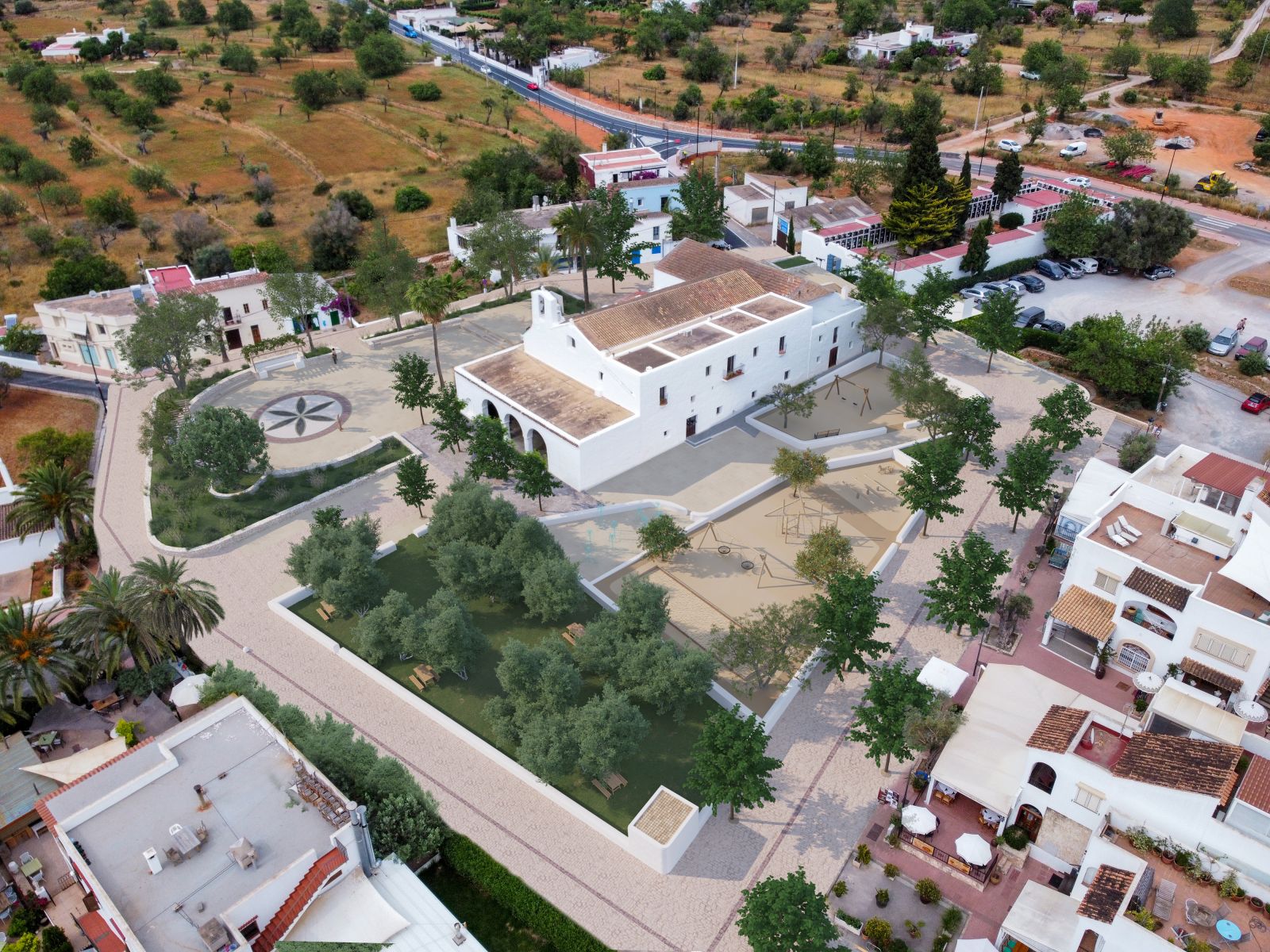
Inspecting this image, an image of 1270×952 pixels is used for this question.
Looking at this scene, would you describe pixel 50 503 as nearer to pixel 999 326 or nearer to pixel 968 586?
pixel 968 586

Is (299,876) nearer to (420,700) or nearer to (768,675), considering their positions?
(420,700)

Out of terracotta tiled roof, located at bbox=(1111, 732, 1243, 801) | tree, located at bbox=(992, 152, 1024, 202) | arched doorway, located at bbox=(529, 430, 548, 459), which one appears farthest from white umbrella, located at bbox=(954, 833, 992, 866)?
tree, located at bbox=(992, 152, 1024, 202)

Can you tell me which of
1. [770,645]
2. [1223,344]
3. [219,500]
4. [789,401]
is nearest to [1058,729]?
[770,645]

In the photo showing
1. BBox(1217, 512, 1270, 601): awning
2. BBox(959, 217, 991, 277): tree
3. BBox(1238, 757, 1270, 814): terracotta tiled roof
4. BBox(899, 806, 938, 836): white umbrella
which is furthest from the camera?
BBox(959, 217, 991, 277): tree

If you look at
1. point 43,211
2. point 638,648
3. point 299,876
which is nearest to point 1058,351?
point 638,648

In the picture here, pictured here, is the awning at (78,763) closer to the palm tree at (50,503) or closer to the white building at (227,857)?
the white building at (227,857)

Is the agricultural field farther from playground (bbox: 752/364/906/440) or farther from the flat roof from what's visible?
the flat roof
